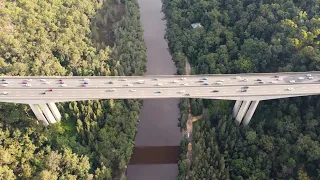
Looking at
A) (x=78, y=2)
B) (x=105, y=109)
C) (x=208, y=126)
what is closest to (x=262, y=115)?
(x=208, y=126)

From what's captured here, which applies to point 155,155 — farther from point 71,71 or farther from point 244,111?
point 71,71

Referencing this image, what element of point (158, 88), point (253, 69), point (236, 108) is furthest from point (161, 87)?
point (253, 69)

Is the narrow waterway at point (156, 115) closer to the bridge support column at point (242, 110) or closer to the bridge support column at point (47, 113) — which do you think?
the bridge support column at point (242, 110)

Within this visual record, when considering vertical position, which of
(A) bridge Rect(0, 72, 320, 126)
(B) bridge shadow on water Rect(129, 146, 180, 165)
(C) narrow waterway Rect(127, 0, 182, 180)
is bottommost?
(B) bridge shadow on water Rect(129, 146, 180, 165)

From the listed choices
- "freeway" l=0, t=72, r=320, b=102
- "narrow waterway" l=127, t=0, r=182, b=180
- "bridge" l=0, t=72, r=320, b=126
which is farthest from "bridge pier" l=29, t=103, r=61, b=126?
"narrow waterway" l=127, t=0, r=182, b=180

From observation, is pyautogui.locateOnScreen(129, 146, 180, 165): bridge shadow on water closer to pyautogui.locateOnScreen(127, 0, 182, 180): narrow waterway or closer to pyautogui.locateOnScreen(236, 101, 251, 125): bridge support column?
pyautogui.locateOnScreen(127, 0, 182, 180): narrow waterway

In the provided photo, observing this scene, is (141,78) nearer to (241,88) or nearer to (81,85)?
(81,85)
